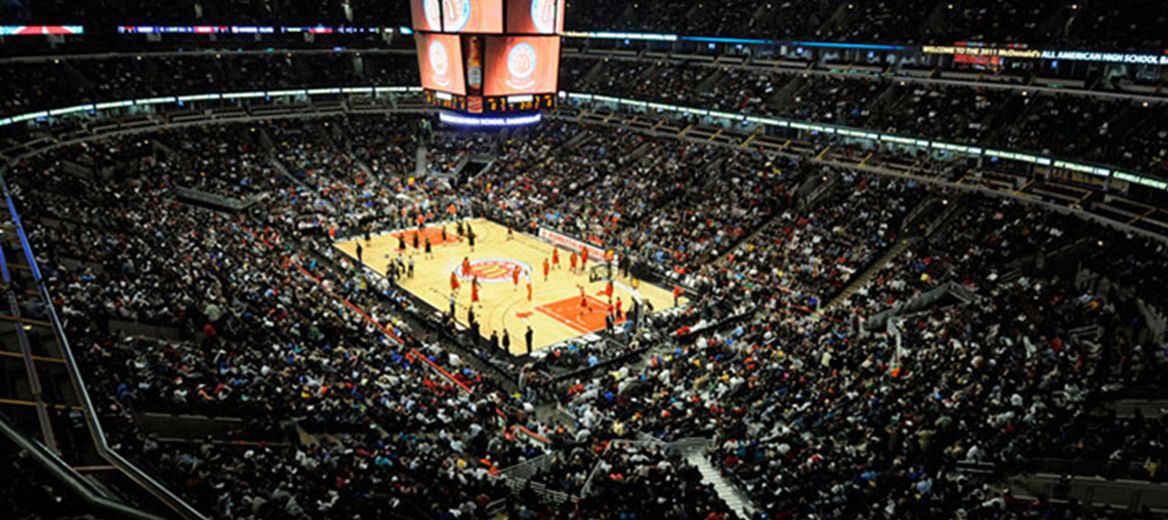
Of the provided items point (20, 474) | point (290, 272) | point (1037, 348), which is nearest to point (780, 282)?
point (1037, 348)

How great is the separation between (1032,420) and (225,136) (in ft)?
147

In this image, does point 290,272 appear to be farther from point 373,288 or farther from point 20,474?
point 20,474

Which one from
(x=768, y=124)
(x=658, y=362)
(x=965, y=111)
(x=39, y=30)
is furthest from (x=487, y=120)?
(x=39, y=30)

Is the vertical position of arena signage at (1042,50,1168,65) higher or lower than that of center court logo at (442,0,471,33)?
lower

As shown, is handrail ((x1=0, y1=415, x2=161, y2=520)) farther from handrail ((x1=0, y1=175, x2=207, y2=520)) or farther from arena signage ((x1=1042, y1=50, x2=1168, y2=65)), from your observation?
arena signage ((x1=1042, y1=50, x2=1168, y2=65))

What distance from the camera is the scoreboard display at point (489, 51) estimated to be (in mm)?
31625

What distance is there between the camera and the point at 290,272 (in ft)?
90.9

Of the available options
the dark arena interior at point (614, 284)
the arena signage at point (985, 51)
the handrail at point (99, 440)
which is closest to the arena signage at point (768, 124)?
the dark arena interior at point (614, 284)

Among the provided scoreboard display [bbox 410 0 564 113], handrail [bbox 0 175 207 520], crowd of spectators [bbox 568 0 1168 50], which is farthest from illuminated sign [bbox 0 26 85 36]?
crowd of spectators [bbox 568 0 1168 50]

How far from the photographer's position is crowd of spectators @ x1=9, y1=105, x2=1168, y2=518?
1348 centimetres

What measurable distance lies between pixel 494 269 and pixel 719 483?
20681mm

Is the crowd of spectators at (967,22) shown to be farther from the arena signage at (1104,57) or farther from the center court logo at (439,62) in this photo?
the center court logo at (439,62)

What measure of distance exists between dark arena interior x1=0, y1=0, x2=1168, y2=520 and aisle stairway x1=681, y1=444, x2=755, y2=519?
0.30 feet

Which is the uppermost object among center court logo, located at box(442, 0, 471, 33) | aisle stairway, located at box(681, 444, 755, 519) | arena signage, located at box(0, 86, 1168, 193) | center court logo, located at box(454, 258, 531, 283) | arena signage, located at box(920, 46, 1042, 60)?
center court logo, located at box(442, 0, 471, 33)
